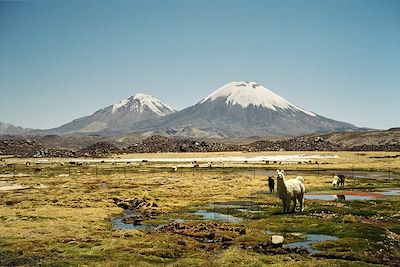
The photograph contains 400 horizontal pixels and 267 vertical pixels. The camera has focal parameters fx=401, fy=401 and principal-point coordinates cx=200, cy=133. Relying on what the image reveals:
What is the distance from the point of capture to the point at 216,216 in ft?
115

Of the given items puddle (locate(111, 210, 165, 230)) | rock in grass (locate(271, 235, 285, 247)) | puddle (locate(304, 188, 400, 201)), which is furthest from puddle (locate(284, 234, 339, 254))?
puddle (locate(304, 188, 400, 201))

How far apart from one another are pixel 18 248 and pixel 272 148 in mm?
181236

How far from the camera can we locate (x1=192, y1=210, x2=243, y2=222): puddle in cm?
3312

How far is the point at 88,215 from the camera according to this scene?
35.2 m

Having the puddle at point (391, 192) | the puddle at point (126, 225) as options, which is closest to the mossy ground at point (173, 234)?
the puddle at point (126, 225)

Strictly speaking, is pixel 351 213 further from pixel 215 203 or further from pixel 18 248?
pixel 18 248

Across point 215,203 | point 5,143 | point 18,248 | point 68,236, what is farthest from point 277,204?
point 5,143

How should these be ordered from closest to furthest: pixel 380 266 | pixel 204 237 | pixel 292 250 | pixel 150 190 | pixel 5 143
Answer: pixel 380 266, pixel 292 250, pixel 204 237, pixel 150 190, pixel 5 143

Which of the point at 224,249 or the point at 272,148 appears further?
the point at 272,148

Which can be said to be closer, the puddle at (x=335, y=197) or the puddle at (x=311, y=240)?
the puddle at (x=311, y=240)

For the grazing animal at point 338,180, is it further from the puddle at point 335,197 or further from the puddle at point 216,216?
the puddle at point 216,216

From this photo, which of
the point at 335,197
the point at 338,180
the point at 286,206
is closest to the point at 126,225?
the point at 286,206

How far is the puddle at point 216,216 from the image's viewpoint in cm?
3312

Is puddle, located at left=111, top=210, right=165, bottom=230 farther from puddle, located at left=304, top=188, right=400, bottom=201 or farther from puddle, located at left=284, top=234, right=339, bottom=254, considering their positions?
puddle, located at left=304, top=188, right=400, bottom=201
